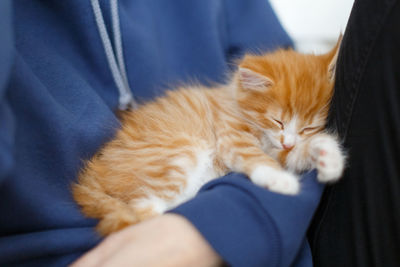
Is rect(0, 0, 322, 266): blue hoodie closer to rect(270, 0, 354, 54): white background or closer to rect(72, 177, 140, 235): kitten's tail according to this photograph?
rect(72, 177, 140, 235): kitten's tail

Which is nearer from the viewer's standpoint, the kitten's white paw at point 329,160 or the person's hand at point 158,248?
the person's hand at point 158,248

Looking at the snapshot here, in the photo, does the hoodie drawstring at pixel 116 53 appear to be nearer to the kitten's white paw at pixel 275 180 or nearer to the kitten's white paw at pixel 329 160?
the kitten's white paw at pixel 275 180

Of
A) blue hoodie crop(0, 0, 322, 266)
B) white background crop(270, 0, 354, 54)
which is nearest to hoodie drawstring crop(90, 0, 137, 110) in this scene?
blue hoodie crop(0, 0, 322, 266)

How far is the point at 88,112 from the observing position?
100 cm

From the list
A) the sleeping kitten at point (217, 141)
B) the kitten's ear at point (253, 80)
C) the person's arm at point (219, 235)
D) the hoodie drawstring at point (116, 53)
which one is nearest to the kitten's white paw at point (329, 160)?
the sleeping kitten at point (217, 141)

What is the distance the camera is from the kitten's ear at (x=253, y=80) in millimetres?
1049

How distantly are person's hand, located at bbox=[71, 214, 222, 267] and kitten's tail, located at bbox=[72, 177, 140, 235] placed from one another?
0.10 m

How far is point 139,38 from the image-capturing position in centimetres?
112

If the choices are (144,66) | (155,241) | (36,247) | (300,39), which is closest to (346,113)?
(155,241)

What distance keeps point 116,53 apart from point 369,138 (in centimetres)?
82

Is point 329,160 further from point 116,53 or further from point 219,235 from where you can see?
point 116,53

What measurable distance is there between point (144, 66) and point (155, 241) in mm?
663

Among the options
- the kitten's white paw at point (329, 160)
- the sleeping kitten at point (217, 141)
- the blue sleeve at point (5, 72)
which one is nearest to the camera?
the blue sleeve at point (5, 72)

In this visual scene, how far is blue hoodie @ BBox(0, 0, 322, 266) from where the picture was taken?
0.72 metres
